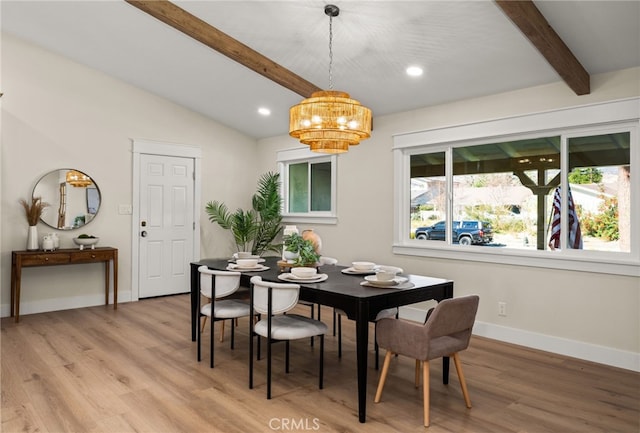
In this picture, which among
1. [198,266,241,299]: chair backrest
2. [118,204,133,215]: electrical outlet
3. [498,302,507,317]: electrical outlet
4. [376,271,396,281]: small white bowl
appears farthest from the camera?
[118,204,133,215]: electrical outlet

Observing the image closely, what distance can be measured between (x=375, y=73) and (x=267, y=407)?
121 inches

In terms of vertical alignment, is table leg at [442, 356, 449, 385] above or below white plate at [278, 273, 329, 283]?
below

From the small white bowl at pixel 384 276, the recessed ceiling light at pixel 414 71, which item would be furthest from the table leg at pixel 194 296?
the recessed ceiling light at pixel 414 71

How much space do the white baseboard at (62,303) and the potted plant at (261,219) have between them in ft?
5.32

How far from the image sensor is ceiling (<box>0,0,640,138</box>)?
10.5 feet

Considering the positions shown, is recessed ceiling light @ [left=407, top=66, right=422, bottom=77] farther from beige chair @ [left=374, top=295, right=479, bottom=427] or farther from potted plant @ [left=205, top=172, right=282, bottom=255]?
potted plant @ [left=205, top=172, right=282, bottom=255]

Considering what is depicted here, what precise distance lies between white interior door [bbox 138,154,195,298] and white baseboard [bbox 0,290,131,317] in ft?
1.21

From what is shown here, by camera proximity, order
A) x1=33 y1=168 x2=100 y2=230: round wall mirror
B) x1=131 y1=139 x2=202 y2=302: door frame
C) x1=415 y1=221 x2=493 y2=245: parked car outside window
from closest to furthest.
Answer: x1=415 y1=221 x2=493 y2=245: parked car outside window, x1=33 y1=168 x2=100 y2=230: round wall mirror, x1=131 y1=139 x2=202 y2=302: door frame

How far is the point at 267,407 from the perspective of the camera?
2.76m

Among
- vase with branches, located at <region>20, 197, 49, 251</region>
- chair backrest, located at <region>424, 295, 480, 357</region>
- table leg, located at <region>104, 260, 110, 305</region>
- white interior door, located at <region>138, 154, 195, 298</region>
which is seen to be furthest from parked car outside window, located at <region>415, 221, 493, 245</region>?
vase with branches, located at <region>20, 197, 49, 251</region>

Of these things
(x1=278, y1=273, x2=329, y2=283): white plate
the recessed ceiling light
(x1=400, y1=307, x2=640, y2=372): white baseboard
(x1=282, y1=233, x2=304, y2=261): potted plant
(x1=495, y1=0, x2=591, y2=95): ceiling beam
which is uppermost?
the recessed ceiling light

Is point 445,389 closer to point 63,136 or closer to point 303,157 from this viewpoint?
point 303,157

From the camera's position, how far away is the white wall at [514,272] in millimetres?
3543

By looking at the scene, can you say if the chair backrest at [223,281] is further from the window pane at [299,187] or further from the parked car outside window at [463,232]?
the window pane at [299,187]
